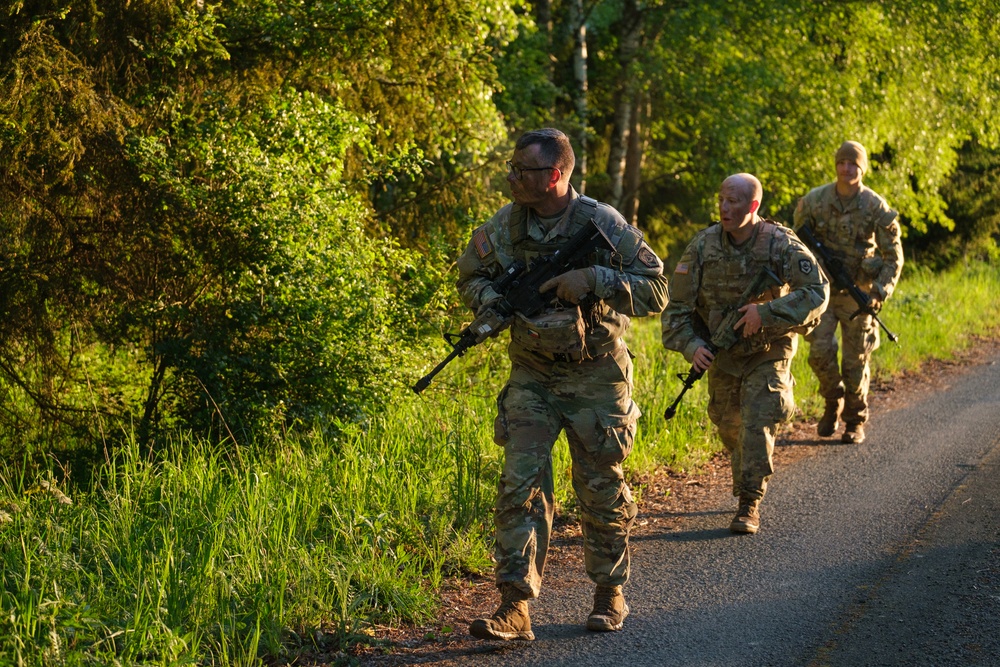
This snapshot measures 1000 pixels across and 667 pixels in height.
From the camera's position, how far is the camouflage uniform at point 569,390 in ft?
16.1

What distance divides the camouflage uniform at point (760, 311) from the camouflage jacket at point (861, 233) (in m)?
2.36

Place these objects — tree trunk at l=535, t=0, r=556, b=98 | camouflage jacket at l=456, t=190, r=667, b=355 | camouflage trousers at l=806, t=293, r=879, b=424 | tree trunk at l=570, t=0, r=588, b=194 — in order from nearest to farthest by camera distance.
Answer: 1. camouflage jacket at l=456, t=190, r=667, b=355
2. camouflage trousers at l=806, t=293, r=879, b=424
3. tree trunk at l=570, t=0, r=588, b=194
4. tree trunk at l=535, t=0, r=556, b=98

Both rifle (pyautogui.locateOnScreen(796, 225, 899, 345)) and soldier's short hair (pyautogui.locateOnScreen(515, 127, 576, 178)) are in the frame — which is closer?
soldier's short hair (pyautogui.locateOnScreen(515, 127, 576, 178))

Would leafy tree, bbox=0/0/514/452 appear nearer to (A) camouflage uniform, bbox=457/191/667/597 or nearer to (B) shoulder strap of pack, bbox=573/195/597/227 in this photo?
(A) camouflage uniform, bbox=457/191/667/597

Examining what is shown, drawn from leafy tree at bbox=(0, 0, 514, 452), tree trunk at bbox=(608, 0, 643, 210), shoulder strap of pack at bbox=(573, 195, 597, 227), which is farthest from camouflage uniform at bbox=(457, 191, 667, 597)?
tree trunk at bbox=(608, 0, 643, 210)

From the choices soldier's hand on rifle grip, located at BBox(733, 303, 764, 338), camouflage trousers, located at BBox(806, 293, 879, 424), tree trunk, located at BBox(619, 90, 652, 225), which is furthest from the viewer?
tree trunk, located at BBox(619, 90, 652, 225)

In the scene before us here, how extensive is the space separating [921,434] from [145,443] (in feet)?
19.1

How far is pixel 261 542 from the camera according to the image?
5297 mm

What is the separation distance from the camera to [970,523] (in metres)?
6.53

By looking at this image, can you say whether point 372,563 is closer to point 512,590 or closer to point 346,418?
point 512,590

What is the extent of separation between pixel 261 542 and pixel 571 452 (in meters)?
1.50

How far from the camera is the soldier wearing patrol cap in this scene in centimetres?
486

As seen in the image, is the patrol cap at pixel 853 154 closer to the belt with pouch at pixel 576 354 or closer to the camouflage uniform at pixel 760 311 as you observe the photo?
the camouflage uniform at pixel 760 311

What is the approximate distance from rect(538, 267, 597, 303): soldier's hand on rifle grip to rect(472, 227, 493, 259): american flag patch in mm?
393
